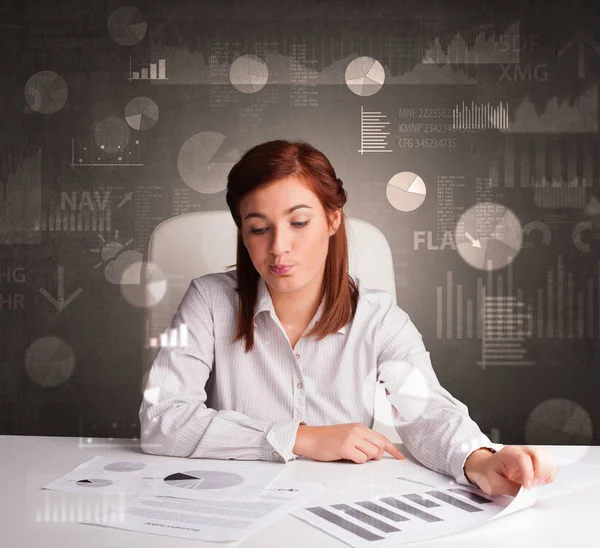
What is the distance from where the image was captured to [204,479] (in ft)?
3.43

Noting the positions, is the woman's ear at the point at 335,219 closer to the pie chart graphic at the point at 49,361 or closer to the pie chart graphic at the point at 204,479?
the pie chart graphic at the point at 204,479

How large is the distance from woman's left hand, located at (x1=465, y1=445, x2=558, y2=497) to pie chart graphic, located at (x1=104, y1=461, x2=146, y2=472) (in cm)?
53

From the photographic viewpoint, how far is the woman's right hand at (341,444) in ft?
3.84

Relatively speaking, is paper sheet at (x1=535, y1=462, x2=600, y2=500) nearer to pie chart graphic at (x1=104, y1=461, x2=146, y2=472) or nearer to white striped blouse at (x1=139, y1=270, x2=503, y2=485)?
white striped blouse at (x1=139, y1=270, x2=503, y2=485)

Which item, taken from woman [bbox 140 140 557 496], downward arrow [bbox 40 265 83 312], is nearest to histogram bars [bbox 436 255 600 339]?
woman [bbox 140 140 557 496]

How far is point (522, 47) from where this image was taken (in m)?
2.82

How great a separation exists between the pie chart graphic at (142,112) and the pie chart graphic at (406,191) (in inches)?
39.7

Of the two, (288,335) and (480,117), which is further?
(480,117)

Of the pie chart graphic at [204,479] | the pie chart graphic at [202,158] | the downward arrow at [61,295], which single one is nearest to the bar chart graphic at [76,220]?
the downward arrow at [61,295]

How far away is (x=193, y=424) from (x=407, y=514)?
495 millimetres

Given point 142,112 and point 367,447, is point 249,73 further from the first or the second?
point 367,447

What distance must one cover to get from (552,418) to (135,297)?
1.83m

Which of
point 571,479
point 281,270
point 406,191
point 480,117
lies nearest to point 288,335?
point 281,270

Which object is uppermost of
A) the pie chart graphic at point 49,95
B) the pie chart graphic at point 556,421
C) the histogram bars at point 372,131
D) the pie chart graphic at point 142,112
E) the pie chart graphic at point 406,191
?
the pie chart graphic at point 49,95
